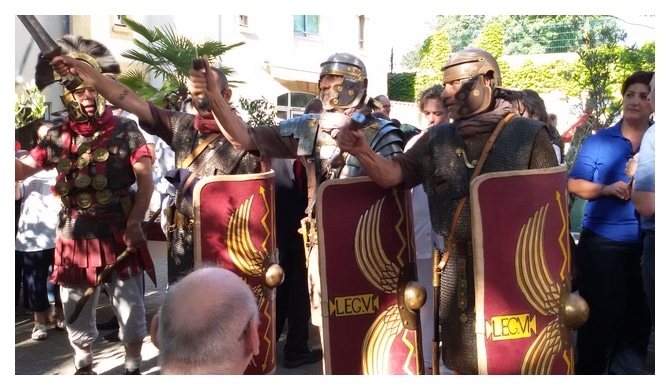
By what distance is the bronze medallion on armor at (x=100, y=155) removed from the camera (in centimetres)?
417

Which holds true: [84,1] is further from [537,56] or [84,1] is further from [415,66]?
[415,66]

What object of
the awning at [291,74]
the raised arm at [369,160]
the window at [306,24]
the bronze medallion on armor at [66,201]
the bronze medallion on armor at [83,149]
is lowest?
the bronze medallion on armor at [66,201]

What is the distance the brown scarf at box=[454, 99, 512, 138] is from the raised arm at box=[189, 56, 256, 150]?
1003 millimetres

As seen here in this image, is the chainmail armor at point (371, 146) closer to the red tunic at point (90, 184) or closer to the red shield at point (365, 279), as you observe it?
the red shield at point (365, 279)

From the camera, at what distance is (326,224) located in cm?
329

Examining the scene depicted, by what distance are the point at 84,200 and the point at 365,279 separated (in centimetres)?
178

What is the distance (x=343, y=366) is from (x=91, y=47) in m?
2.48

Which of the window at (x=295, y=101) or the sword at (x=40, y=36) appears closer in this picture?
the sword at (x=40, y=36)

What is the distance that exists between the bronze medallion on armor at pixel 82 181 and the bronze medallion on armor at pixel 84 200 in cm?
6

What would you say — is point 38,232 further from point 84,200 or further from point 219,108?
point 219,108

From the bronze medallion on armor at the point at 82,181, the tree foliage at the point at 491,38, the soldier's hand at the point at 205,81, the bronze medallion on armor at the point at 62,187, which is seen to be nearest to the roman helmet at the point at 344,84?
the soldier's hand at the point at 205,81

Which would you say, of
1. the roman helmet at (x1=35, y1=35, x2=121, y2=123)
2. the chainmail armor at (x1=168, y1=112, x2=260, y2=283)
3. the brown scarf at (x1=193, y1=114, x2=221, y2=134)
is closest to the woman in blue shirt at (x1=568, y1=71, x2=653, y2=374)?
the chainmail armor at (x1=168, y1=112, x2=260, y2=283)

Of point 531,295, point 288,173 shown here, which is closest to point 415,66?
point 288,173

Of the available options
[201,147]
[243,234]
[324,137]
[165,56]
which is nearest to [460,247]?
[324,137]
